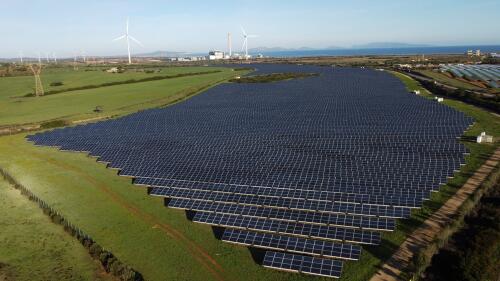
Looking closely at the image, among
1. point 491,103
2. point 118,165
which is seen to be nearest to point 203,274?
point 118,165

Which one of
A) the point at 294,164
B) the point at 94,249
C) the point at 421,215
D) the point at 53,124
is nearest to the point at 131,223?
the point at 94,249

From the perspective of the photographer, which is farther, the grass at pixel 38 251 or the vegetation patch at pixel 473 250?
the grass at pixel 38 251

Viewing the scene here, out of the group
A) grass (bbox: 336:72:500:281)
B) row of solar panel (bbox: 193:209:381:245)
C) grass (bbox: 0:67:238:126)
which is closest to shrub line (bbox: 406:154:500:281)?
grass (bbox: 336:72:500:281)

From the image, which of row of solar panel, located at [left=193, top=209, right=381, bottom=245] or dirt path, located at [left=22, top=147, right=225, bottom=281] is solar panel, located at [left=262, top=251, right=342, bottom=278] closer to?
row of solar panel, located at [left=193, top=209, right=381, bottom=245]

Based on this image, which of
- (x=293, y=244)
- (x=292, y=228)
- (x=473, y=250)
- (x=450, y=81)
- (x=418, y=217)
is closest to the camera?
(x=473, y=250)

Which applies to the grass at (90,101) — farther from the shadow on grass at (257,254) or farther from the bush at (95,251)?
the shadow on grass at (257,254)

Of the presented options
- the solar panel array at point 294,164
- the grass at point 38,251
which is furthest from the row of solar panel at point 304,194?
the grass at point 38,251

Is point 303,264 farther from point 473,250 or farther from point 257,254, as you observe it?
point 473,250

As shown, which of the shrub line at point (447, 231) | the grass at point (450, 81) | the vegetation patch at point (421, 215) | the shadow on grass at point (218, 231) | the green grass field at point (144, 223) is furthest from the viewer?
the grass at point (450, 81)
